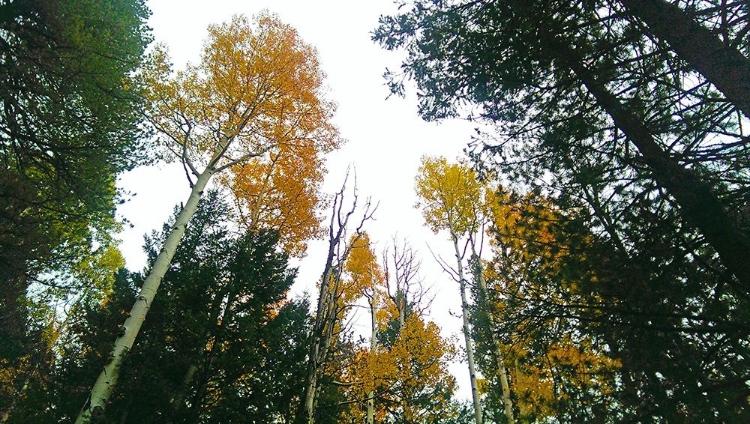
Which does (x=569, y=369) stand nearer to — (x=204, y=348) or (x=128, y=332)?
(x=128, y=332)

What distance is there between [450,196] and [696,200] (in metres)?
9.60

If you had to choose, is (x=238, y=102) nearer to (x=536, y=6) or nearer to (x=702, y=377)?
(x=536, y=6)

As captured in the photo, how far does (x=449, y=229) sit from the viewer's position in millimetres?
11289

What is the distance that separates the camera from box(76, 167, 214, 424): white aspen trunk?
4.22 m

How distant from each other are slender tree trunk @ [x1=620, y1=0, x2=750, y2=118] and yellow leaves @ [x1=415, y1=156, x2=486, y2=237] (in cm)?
787

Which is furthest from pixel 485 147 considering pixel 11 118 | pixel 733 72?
pixel 11 118

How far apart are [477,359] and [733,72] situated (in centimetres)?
1101

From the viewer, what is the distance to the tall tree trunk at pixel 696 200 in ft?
7.80

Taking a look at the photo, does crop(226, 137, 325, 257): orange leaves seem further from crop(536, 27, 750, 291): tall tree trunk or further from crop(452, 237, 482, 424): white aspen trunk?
crop(536, 27, 750, 291): tall tree trunk

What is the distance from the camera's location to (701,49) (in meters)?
2.69

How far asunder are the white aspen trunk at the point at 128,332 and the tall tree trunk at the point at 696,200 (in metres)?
6.07

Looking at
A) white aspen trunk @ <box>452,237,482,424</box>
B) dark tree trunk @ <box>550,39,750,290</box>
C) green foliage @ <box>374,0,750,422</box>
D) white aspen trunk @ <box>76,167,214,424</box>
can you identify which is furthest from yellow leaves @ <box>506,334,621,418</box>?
white aspen trunk @ <box>76,167,214,424</box>

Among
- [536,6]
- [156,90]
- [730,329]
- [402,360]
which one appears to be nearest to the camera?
[730,329]

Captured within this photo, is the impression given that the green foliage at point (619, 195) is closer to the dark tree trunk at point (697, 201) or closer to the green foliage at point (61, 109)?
the dark tree trunk at point (697, 201)
